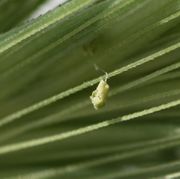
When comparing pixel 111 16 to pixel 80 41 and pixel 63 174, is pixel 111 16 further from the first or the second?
pixel 63 174

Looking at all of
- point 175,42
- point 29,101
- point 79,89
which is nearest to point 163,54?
point 175,42

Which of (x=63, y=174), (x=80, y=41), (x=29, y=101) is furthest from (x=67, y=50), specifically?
(x=63, y=174)

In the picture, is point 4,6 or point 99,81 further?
point 4,6

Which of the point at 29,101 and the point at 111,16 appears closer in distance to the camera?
the point at 111,16

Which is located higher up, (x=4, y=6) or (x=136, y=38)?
(x=4, y=6)

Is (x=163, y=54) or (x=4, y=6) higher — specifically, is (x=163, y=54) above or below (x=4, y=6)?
below

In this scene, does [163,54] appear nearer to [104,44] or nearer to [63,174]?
[104,44]
